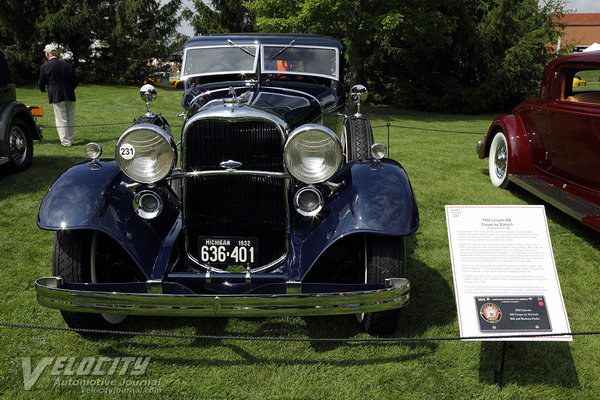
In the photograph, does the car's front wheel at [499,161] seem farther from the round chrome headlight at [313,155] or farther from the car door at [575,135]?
the round chrome headlight at [313,155]

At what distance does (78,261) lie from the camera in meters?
2.50

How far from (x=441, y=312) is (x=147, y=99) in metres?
3.14

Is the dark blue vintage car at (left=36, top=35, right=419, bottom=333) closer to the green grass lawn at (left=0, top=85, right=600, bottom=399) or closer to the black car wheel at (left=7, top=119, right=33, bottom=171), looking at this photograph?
the green grass lawn at (left=0, top=85, right=600, bottom=399)

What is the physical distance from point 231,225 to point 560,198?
11.7ft

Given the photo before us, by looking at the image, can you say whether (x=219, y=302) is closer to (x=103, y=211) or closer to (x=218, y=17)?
(x=103, y=211)

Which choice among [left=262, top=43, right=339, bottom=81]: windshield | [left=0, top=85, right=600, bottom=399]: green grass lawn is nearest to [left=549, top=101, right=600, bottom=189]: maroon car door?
[left=0, top=85, right=600, bottom=399]: green grass lawn

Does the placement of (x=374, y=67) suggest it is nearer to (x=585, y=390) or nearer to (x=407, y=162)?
(x=407, y=162)

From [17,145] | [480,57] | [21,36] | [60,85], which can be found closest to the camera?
[17,145]

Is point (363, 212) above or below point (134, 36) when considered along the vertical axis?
above

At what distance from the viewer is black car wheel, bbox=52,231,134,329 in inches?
98.3

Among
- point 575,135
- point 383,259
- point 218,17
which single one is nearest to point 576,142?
point 575,135

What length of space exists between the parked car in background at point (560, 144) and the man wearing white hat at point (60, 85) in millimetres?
7132

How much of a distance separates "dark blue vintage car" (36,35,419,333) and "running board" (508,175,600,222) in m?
2.47

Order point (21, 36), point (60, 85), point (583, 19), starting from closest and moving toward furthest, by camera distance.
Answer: point (60, 85), point (21, 36), point (583, 19)
